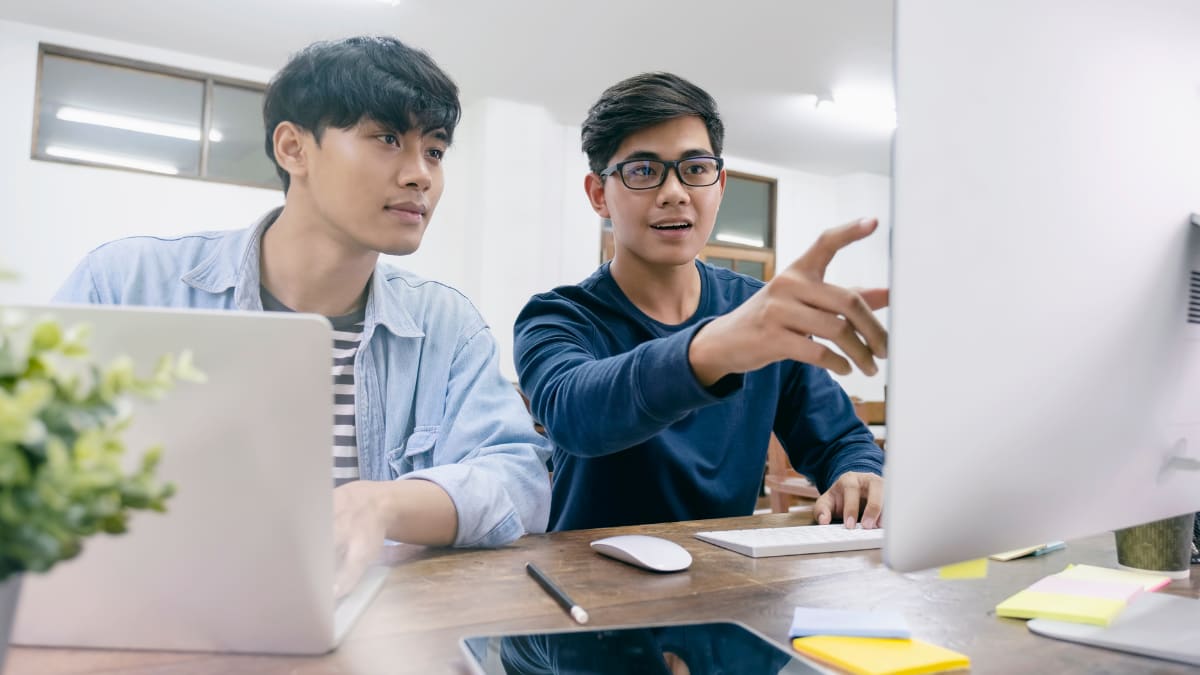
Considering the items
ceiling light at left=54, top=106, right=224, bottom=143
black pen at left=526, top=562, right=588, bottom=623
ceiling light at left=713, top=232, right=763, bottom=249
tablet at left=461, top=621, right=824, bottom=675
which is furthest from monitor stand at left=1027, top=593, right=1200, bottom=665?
ceiling light at left=713, top=232, right=763, bottom=249

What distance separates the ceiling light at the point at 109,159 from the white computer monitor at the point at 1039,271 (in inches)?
206

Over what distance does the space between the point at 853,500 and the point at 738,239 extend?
625 cm

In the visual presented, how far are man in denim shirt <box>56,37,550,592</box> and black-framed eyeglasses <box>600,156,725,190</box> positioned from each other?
31 centimetres

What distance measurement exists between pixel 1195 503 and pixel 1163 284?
0.22 meters

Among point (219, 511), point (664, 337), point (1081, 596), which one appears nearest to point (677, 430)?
point (664, 337)

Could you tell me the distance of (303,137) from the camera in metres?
1.34

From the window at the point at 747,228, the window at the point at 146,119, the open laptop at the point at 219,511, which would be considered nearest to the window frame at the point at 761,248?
the window at the point at 747,228

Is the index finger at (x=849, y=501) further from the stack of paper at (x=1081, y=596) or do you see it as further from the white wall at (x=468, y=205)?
the white wall at (x=468, y=205)

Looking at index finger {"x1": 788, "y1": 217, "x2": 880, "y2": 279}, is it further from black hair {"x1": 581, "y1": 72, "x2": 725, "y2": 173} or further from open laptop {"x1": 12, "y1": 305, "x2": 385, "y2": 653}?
black hair {"x1": 581, "y1": 72, "x2": 725, "y2": 173}

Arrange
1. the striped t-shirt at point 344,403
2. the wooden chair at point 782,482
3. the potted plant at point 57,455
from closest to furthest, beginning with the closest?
the potted plant at point 57,455 → the striped t-shirt at point 344,403 → the wooden chair at point 782,482

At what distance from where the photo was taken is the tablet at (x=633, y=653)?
21.1 inches

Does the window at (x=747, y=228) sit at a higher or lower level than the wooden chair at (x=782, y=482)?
higher

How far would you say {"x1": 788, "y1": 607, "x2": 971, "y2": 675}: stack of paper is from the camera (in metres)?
0.56

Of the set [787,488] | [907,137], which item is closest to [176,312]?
[907,137]
